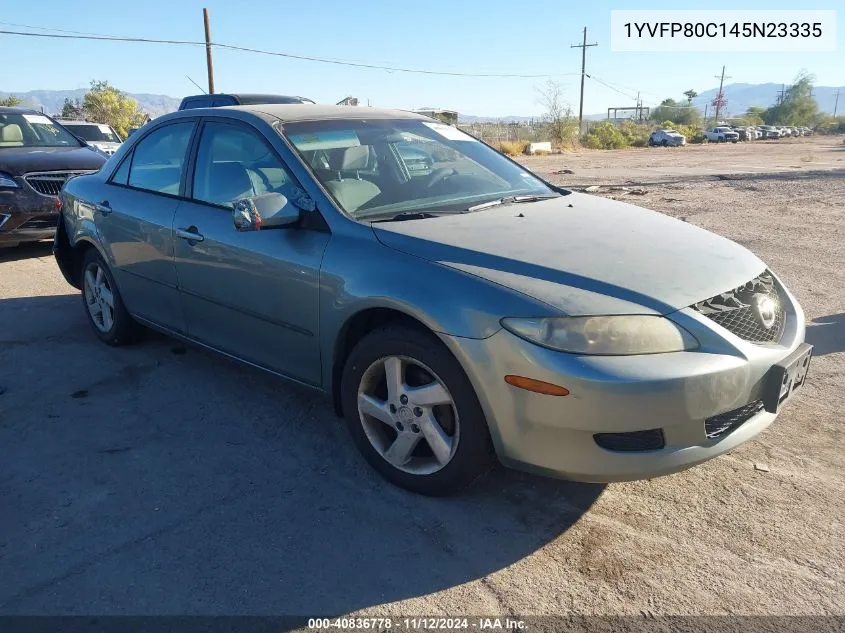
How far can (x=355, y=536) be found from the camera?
106 inches

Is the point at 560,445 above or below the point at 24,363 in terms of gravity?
above

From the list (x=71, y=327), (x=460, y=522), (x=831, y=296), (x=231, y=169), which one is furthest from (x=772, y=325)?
(x=71, y=327)

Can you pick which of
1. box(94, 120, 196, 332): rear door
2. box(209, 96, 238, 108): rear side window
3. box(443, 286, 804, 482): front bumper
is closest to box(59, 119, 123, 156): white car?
box(209, 96, 238, 108): rear side window

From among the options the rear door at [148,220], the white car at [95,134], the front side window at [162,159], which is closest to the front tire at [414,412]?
the rear door at [148,220]

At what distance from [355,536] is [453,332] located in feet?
2.93

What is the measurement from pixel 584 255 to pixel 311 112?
6.27 feet

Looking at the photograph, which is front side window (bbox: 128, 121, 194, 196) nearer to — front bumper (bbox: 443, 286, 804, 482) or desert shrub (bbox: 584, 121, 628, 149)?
front bumper (bbox: 443, 286, 804, 482)

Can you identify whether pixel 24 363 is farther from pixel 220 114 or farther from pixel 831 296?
pixel 831 296

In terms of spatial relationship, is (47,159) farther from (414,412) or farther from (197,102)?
(414,412)

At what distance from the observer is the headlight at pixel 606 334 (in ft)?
7.97

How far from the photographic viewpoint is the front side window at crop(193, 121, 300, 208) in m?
3.51

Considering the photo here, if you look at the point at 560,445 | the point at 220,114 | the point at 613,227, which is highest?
the point at 220,114

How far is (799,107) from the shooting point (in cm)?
10131

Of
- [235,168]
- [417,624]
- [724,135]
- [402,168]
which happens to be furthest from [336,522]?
[724,135]
